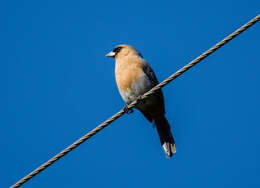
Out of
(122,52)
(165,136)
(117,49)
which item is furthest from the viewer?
(117,49)

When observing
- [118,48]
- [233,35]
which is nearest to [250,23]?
[233,35]

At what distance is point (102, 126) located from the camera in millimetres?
5273

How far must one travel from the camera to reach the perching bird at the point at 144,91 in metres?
7.47

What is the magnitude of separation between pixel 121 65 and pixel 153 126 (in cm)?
126

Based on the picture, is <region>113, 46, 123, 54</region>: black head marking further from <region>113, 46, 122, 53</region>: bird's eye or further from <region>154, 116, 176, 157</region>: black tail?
<region>154, 116, 176, 157</region>: black tail

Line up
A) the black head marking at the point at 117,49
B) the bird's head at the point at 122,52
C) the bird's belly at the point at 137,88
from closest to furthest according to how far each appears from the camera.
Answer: the bird's belly at the point at 137,88
the bird's head at the point at 122,52
the black head marking at the point at 117,49

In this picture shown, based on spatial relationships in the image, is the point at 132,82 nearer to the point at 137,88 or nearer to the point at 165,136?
A: the point at 137,88

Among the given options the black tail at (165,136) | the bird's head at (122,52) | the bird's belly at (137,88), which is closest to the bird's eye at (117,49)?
the bird's head at (122,52)

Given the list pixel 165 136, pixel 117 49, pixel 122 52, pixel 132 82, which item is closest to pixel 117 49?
pixel 117 49

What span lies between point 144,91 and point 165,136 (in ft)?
2.90

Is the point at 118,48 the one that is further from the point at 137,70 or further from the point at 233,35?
the point at 233,35

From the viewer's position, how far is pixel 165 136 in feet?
25.0

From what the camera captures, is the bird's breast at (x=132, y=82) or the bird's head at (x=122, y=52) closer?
the bird's breast at (x=132, y=82)

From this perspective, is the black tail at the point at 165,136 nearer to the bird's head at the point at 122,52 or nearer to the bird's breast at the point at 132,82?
the bird's breast at the point at 132,82
